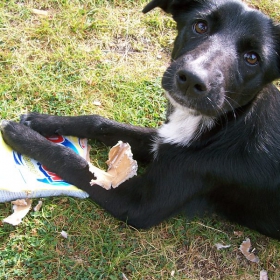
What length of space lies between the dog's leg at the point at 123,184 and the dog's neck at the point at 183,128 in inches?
8.0

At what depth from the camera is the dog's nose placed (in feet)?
8.62

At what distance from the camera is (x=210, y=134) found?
319 centimetres

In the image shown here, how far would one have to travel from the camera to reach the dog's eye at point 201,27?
300 centimetres

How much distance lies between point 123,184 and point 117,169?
0.20 metres

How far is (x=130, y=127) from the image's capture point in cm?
386

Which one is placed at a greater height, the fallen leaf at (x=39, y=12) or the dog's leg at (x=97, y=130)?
the fallen leaf at (x=39, y=12)

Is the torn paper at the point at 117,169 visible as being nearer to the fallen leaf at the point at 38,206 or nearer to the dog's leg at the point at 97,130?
the dog's leg at the point at 97,130

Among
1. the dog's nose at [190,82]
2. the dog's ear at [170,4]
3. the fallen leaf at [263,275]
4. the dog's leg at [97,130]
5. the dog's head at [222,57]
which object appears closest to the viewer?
the dog's nose at [190,82]

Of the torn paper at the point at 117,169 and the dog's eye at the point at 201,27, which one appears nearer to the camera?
the dog's eye at the point at 201,27

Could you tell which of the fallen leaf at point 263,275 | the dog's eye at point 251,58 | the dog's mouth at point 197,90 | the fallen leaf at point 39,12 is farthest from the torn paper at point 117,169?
the fallen leaf at point 39,12

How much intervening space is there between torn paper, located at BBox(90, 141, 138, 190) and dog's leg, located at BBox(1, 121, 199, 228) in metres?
0.05

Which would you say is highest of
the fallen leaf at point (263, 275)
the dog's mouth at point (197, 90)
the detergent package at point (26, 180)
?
the dog's mouth at point (197, 90)

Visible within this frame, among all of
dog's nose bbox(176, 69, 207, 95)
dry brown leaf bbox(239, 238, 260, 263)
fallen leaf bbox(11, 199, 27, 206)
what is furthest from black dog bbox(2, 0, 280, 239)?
fallen leaf bbox(11, 199, 27, 206)

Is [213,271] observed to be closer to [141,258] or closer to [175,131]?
[141,258]
